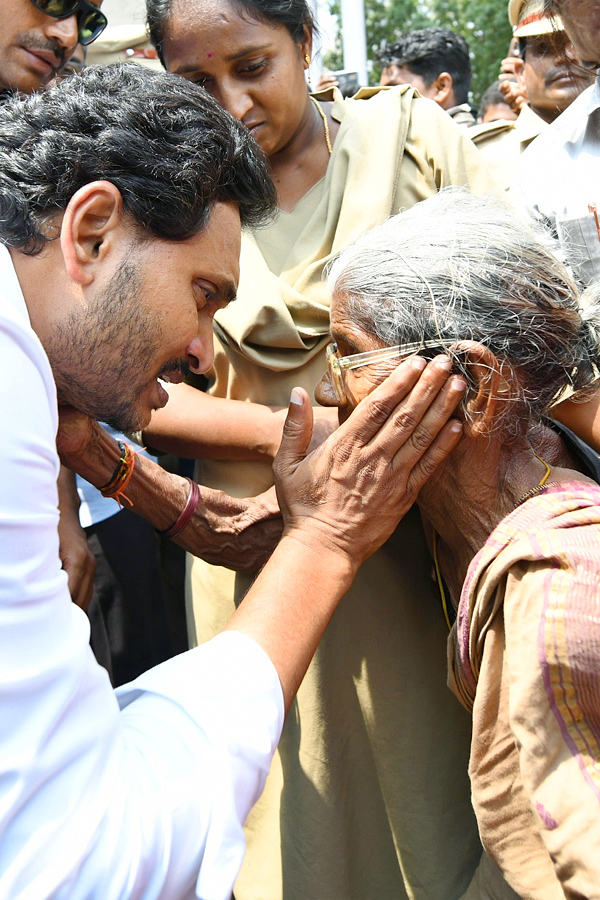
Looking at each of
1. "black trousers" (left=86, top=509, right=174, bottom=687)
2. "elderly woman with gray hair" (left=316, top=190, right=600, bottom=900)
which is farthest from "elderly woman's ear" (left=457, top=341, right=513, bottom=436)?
"black trousers" (left=86, top=509, right=174, bottom=687)

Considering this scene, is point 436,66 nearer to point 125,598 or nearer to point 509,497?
point 125,598

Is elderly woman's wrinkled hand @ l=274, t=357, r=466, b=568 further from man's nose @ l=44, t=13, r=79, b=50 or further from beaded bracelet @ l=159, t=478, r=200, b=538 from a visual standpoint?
man's nose @ l=44, t=13, r=79, b=50

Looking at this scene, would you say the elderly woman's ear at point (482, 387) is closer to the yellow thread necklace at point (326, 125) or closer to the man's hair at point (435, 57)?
the yellow thread necklace at point (326, 125)

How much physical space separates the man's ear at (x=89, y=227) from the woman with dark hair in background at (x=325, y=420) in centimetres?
63

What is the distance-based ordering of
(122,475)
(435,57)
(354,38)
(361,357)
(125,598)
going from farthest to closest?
1. (354,38)
2. (435,57)
3. (125,598)
4. (122,475)
5. (361,357)

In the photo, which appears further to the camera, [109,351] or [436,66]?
[436,66]

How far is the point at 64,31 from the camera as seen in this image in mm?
3201

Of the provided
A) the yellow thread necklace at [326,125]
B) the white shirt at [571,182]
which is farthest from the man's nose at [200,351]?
the white shirt at [571,182]

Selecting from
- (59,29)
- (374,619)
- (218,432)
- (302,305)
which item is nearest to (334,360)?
(302,305)

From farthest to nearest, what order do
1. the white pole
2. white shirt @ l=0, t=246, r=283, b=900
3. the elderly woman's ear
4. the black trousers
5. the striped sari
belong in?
the white pole → the black trousers → the elderly woman's ear → the striped sari → white shirt @ l=0, t=246, r=283, b=900

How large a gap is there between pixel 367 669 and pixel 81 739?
1.25m

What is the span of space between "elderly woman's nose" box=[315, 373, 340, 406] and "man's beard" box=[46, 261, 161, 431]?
0.48 metres

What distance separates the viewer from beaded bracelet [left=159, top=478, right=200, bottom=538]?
2572 mm

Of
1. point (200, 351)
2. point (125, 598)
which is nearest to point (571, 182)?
point (200, 351)
